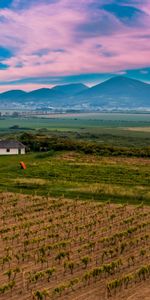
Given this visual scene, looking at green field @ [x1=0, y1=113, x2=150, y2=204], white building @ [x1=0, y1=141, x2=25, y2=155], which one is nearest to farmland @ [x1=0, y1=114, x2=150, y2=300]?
green field @ [x1=0, y1=113, x2=150, y2=204]

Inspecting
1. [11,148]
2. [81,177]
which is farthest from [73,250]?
[11,148]

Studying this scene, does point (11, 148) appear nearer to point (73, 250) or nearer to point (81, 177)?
point (81, 177)

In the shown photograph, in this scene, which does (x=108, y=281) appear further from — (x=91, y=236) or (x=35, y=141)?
(x=35, y=141)

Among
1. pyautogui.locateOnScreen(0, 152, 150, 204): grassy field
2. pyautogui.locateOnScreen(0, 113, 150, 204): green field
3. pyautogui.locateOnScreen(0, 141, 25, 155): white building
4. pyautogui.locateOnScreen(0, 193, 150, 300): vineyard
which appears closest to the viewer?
pyautogui.locateOnScreen(0, 193, 150, 300): vineyard

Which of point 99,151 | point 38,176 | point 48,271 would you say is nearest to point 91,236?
point 48,271

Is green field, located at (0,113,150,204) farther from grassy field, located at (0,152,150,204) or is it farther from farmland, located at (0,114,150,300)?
farmland, located at (0,114,150,300)
